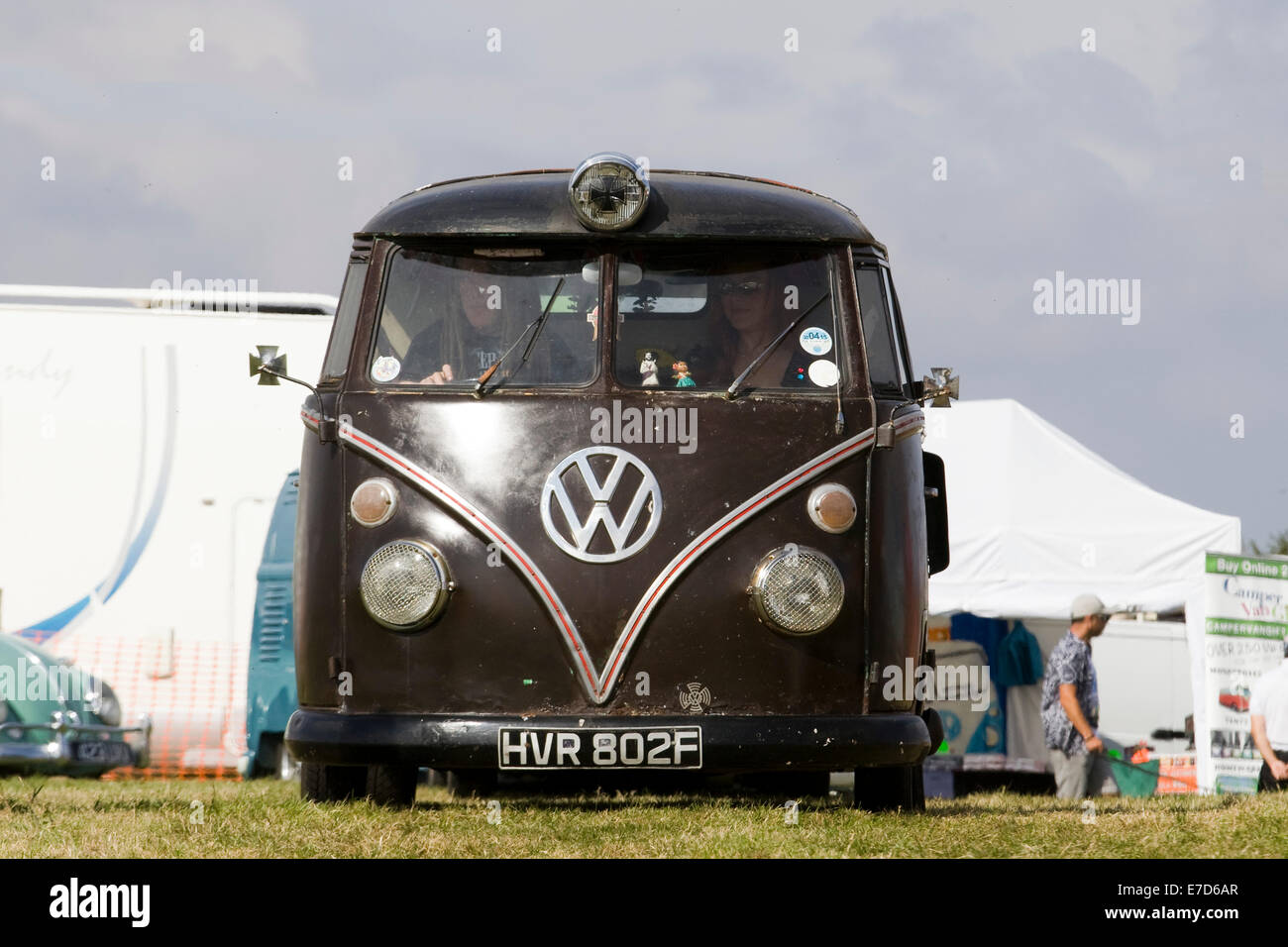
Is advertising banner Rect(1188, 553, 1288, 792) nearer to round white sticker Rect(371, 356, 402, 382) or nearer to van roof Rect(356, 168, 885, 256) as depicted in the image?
van roof Rect(356, 168, 885, 256)

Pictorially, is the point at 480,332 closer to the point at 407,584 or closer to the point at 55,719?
the point at 407,584

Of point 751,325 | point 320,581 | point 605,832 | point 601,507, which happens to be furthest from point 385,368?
point 605,832

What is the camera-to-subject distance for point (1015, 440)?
14.4m

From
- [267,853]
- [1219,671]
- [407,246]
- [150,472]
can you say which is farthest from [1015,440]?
[267,853]

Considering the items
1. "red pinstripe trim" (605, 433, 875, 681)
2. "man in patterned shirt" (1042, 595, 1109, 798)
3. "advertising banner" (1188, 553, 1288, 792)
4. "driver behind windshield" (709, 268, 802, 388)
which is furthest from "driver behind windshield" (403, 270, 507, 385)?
"man in patterned shirt" (1042, 595, 1109, 798)

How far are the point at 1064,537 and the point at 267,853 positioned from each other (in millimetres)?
10058

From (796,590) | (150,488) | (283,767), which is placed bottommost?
(283,767)

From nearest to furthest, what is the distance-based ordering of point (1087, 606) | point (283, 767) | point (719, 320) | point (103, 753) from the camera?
point (719, 320) < point (1087, 606) < point (103, 753) < point (283, 767)

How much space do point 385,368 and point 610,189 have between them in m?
1.04

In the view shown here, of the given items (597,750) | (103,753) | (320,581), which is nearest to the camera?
(597,750)

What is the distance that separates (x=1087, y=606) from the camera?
11531mm

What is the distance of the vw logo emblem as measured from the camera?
5.44 metres

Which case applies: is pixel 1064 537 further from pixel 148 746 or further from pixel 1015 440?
pixel 148 746

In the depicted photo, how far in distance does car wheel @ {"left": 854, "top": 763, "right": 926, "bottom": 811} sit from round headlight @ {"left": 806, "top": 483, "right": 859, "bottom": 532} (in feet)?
4.34
